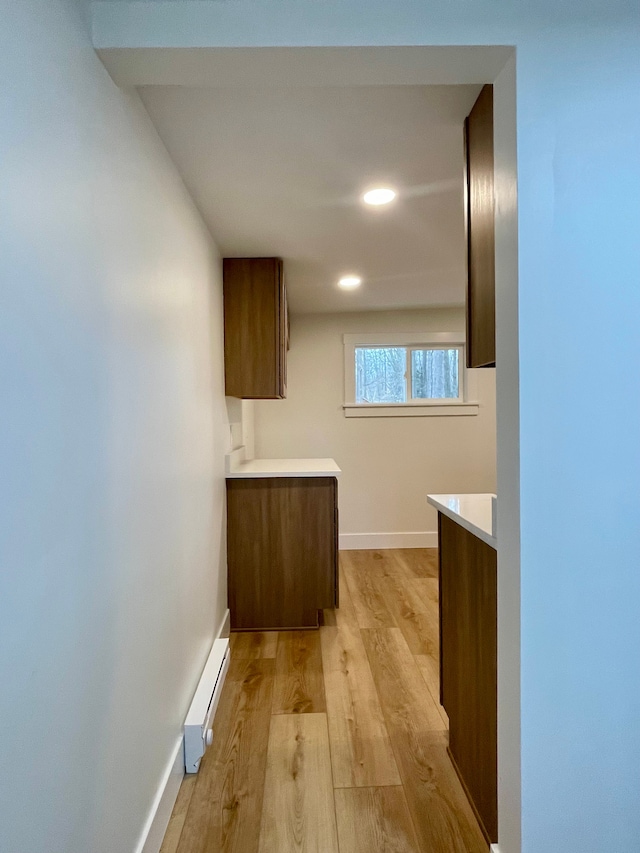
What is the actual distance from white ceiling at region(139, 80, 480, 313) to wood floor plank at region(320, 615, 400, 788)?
2.14 metres

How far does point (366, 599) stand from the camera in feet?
11.9

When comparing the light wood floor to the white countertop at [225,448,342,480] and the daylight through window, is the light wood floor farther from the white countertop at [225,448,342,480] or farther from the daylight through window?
the daylight through window

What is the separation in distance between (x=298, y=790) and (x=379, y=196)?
87.4 inches

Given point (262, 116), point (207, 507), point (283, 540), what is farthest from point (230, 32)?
point (283, 540)

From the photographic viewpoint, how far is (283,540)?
312cm

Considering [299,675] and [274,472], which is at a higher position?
[274,472]

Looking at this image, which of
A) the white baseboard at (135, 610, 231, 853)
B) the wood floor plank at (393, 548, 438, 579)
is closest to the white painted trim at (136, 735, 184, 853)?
the white baseboard at (135, 610, 231, 853)

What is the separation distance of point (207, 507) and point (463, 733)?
1391 millimetres

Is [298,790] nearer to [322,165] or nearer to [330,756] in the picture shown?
[330,756]

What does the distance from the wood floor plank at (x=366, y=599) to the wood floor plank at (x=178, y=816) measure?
1.52 metres

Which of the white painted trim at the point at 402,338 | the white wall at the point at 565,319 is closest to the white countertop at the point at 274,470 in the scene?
the white painted trim at the point at 402,338

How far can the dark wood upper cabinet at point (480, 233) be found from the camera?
55.1 inches

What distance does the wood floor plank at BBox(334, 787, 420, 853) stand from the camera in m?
1.52

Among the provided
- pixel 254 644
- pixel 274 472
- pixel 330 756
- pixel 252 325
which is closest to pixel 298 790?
pixel 330 756
